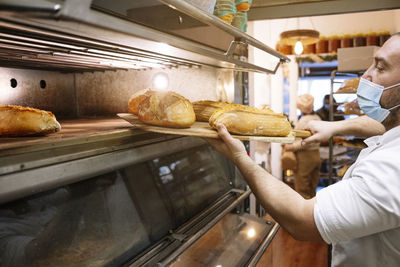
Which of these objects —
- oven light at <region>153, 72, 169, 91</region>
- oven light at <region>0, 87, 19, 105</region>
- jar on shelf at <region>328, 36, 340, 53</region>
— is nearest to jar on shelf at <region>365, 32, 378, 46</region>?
jar on shelf at <region>328, 36, 340, 53</region>

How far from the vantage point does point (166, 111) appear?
3.85ft

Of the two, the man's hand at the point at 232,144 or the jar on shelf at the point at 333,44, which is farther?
the jar on shelf at the point at 333,44

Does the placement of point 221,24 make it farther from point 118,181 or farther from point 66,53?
point 118,181

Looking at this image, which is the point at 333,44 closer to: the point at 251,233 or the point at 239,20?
the point at 239,20

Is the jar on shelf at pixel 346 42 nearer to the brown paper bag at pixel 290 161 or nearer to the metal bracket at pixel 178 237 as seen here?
the brown paper bag at pixel 290 161

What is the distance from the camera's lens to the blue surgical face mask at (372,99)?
1.23 meters

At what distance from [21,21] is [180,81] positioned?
4.51 feet

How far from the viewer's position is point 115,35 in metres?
0.69

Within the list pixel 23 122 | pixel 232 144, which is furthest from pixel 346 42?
pixel 23 122

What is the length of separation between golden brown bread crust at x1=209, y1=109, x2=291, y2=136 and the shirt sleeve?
1.23ft

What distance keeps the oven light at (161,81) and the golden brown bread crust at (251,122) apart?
0.71 metres

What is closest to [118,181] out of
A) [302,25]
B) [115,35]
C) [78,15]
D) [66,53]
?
[66,53]

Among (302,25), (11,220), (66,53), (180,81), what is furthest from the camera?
(302,25)

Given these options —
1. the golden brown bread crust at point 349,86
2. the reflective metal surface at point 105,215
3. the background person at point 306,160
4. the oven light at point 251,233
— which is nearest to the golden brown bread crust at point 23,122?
the reflective metal surface at point 105,215
